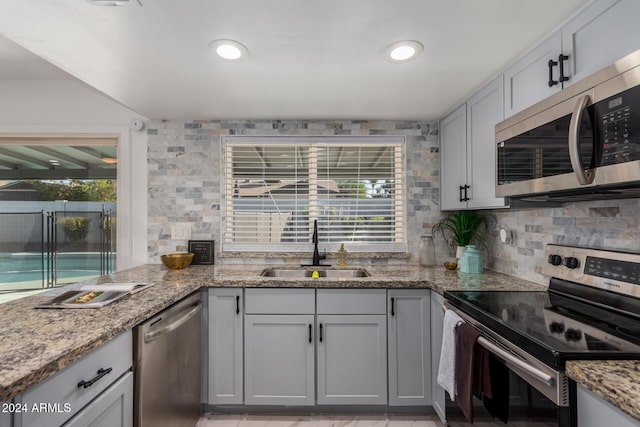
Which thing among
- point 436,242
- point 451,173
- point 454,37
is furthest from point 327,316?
point 454,37

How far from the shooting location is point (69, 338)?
1041 mm

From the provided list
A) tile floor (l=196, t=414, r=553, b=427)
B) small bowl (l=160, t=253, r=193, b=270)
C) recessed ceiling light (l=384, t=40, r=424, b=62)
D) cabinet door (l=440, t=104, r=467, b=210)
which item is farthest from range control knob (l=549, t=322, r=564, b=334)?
small bowl (l=160, t=253, r=193, b=270)

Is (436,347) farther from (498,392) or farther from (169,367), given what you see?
(169,367)

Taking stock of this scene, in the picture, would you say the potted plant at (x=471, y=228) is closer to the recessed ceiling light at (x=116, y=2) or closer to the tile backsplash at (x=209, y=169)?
the tile backsplash at (x=209, y=169)

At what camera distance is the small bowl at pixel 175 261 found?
2.41m

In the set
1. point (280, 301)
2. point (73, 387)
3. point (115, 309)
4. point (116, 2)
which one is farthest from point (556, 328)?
point (116, 2)

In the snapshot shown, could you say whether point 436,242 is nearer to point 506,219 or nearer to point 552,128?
point 506,219

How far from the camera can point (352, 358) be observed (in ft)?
6.73

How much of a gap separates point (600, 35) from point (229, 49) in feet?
5.12

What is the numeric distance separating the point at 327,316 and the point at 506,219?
1.45 meters

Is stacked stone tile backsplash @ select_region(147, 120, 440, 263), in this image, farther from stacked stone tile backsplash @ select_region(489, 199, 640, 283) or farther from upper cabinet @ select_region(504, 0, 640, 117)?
upper cabinet @ select_region(504, 0, 640, 117)

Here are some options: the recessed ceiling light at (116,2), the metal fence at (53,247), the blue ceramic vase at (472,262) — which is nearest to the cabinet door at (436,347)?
the blue ceramic vase at (472,262)

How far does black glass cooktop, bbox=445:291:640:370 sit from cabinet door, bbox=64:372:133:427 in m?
1.51

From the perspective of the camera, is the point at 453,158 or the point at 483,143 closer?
the point at 483,143
